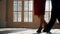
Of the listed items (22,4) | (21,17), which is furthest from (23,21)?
(22,4)

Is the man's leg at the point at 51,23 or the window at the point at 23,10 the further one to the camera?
the window at the point at 23,10

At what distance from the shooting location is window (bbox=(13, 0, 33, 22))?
4.98 metres

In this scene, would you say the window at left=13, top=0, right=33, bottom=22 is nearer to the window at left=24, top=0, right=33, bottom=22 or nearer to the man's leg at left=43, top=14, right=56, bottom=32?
the window at left=24, top=0, right=33, bottom=22

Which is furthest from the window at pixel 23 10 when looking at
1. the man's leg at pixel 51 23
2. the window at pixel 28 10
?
the man's leg at pixel 51 23

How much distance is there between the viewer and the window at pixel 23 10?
4.98m

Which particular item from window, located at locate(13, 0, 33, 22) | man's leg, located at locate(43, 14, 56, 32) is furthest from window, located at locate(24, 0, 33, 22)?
man's leg, located at locate(43, 14, 56, 32)

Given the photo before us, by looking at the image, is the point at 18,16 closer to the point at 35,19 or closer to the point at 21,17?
the point at 21,17

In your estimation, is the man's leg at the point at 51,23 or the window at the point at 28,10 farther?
the window at the point at 28,10

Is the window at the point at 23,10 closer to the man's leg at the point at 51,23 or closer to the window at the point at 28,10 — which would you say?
the window at the point at 28,10

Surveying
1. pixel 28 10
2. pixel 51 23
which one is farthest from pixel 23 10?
pixel 51 23

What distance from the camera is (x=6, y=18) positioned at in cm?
498

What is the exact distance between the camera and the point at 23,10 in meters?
4.98

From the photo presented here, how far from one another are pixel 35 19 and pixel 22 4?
1.63 ft

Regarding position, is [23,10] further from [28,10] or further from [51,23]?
[51,23]
